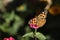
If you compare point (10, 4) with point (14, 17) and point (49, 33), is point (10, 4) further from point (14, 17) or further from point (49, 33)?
point (49, 33)

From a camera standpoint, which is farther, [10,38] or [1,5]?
[1,5]

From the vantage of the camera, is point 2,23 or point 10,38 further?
point 2,23

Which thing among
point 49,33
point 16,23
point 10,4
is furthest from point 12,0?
point 49,33

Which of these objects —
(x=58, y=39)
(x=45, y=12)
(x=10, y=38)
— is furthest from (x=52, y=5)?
(x=10, y=38)

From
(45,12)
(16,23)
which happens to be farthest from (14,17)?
(45,12)

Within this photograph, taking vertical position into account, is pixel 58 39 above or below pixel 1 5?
below

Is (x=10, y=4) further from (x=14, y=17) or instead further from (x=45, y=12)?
(x=45, y=12)

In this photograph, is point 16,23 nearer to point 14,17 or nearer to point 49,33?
point 14,17

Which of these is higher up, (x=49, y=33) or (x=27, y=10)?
(x=27, y=10)

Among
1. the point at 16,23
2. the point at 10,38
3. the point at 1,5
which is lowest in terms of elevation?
the point at 10,38
